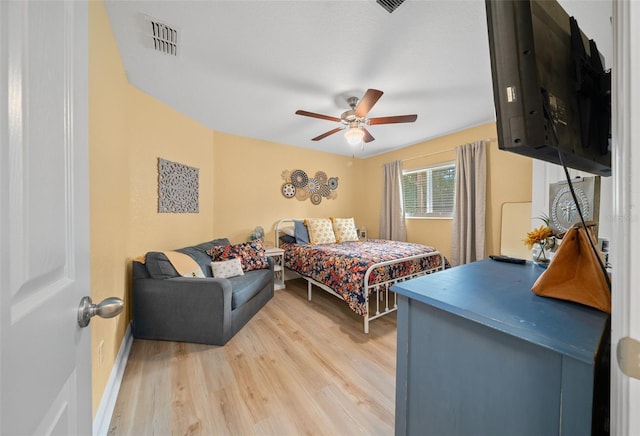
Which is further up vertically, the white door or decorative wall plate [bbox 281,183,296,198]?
decorative wall plate [bbox 281,183,296,198]

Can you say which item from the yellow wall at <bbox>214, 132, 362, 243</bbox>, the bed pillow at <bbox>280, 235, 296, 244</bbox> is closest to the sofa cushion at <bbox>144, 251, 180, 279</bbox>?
the yellow wall at <bbox>214, 132, 362, 243</bbox>

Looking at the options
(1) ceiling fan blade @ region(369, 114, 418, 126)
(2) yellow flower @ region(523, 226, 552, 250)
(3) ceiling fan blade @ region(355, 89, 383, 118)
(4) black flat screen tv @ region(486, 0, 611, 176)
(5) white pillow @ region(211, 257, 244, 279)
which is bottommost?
(5) white pillow @ region(211, 257, 244, 279)

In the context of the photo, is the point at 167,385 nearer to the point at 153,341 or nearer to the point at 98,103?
the point at 153,341

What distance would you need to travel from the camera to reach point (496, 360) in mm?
669

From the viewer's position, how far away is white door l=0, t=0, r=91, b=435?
310 mm

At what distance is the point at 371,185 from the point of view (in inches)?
186

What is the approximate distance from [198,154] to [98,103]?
5.76 feet

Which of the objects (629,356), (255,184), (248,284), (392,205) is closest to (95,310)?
(629,356)

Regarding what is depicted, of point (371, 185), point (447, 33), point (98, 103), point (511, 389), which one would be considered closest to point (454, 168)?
point (371, 185)

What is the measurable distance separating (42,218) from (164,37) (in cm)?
178

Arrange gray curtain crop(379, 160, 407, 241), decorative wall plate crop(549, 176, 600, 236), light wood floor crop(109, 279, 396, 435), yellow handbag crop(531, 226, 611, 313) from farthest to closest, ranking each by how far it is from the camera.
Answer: gray curtain crop(379, 160, 407, 241), light wood floor crop(109, 279, 396, 435), decorative wall plate crop(549, 176, 600, 236), yellow handbag crop(531, 226, 611, 313)

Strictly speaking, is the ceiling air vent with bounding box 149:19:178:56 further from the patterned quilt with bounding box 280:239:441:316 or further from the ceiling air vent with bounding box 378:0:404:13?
the patterned quilt with bounding box 280:239:441:316

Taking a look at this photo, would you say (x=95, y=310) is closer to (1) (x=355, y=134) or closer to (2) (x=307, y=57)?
(2) (x=307, y=57)

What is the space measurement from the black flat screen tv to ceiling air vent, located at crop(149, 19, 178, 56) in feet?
6.10
